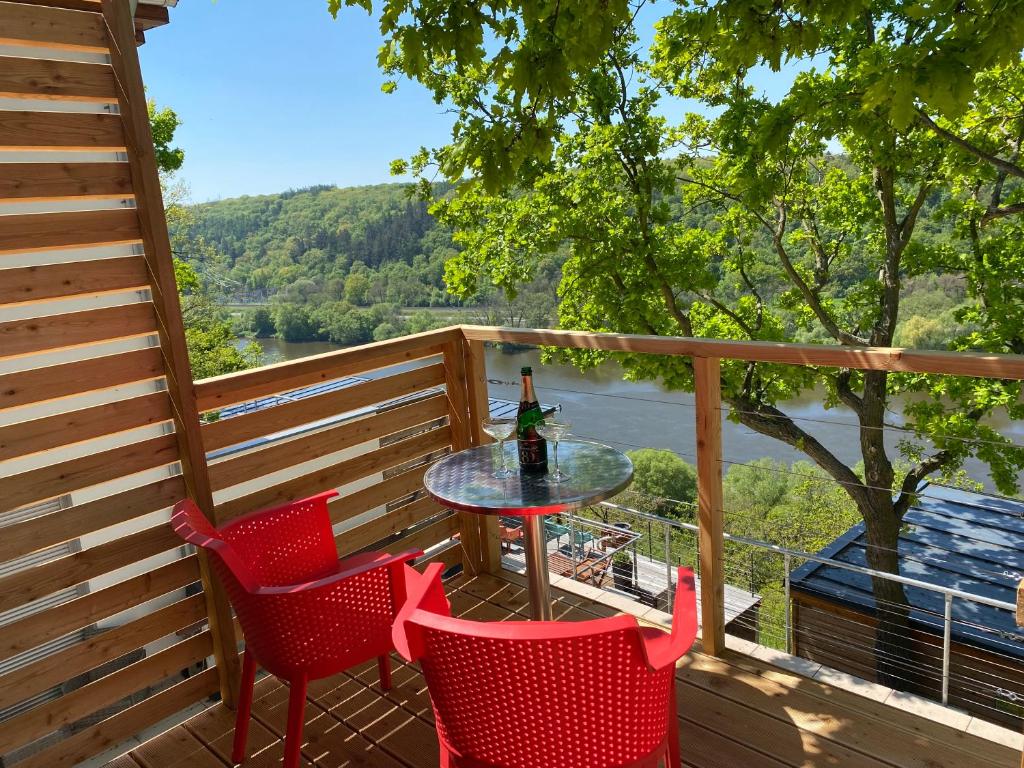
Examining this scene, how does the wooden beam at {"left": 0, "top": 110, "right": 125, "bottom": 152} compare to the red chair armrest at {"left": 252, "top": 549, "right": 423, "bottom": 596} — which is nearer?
the red chair armrest at {"left": 252, "top": 549, "right": 423, "bottom": 596}

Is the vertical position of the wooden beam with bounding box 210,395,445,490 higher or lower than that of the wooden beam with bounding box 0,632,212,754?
higher

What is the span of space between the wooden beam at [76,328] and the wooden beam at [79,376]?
2.1 inches

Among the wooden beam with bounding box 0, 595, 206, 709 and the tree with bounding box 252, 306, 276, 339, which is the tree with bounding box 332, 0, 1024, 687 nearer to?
the wooden beam with bounding box 0, 595, 206, 709

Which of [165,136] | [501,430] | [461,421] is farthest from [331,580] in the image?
[165,136]

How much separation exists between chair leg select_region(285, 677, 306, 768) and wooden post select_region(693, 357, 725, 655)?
131cm

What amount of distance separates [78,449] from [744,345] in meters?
1.96

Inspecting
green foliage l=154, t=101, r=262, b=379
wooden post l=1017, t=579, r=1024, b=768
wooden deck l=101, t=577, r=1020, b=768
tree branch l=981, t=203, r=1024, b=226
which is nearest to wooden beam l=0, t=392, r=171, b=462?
wooden deck l=101, t=577, r=1020, b=768

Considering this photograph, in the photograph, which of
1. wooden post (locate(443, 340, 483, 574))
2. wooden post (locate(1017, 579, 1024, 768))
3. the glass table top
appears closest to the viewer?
wooden post (locate(1017, 579, 1024, 768))

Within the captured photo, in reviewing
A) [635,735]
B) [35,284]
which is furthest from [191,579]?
[635,735]

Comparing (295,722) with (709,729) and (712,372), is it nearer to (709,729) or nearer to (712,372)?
(709,729)

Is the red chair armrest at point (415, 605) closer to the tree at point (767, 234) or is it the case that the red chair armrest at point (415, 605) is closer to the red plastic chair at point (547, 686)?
the red plastic chair at point (547, 686)

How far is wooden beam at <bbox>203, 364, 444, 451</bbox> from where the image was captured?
2.49 metres

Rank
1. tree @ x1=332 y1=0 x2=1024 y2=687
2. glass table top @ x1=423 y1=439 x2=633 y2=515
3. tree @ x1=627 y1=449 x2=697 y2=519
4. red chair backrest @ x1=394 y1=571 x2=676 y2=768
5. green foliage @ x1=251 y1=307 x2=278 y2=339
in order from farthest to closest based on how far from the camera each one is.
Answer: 1. tree @ x1=627 y1=449 x2=697 y2=519
2. green foliage @ x1=251 y1=307 x2=278 y2=339
3. tree @ x1=332 y1=0 x2=1024 y2=687
4. glass table top @ x1=423 y1=439 x2=633 y2=515
5. red chair backrest @ x1=394 y1=571 x2=676 y2=768

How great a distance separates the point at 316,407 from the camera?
8.97 feet
